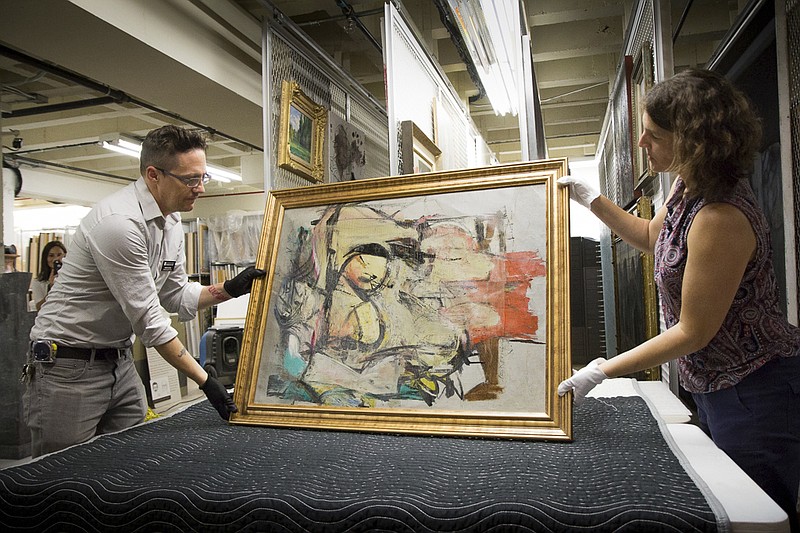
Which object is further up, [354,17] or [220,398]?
[354,17]

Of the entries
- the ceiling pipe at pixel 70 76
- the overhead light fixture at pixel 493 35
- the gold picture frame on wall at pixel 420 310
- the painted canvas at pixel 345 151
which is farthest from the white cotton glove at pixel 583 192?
the ceiling pipe at pixel 70 76

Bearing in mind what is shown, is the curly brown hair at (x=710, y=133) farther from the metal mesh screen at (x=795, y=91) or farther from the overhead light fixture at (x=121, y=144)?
the overhead light fixture at (x=121, y=144)

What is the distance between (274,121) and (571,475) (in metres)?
2.01

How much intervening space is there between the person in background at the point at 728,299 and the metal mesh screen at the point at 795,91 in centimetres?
73

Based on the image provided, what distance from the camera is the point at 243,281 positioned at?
1.52m

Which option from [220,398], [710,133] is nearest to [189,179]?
[220,398]

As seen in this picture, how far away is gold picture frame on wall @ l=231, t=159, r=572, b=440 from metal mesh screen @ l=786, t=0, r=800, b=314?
87cm

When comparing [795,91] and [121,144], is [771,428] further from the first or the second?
[121,144]

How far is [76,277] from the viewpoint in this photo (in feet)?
4.61

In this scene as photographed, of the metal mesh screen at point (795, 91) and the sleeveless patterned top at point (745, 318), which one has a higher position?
the metal mesh screen at point (795, 91)

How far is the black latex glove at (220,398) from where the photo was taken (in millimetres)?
1311

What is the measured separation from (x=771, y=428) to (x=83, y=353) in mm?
1595

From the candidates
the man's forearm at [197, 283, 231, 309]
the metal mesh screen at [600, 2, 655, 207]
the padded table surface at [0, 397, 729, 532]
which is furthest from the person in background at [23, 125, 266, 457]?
the metal mesh screen at [600, 2, 655, 207]

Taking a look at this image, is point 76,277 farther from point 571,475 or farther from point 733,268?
point 733,268
